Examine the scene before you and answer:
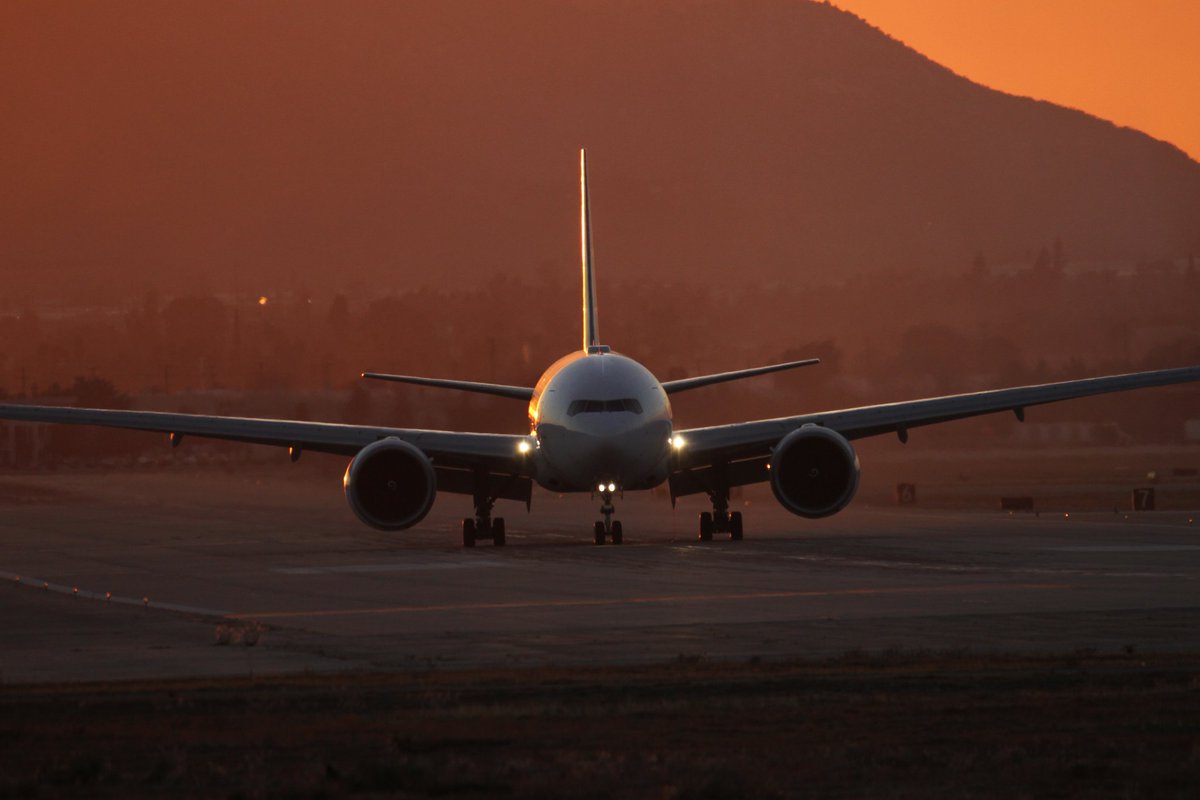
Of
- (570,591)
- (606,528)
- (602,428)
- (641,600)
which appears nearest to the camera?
(641,600)

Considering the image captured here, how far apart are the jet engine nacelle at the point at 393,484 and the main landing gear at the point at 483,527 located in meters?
2.54

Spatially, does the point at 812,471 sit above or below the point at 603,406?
below

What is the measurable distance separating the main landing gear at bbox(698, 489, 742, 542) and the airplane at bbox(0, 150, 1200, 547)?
3 cm

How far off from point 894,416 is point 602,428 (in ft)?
20.9

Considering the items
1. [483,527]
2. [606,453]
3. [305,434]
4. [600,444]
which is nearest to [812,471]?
[606,453]

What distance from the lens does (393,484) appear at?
3534cm

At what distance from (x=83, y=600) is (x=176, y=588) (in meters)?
2.22

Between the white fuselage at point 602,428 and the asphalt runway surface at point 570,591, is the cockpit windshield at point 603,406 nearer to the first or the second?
the white fuselage at point 602,428

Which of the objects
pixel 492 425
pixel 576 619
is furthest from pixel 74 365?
pixel 576 619

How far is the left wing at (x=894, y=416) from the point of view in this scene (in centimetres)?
3716

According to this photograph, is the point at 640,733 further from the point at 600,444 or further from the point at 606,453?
the point at 606,453

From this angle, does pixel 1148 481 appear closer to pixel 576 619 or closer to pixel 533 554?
pixel 533 554

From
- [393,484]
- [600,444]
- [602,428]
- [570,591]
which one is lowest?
[570,591]

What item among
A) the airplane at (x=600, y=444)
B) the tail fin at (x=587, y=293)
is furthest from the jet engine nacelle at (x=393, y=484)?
the tail fin at (x=587, y=293)
